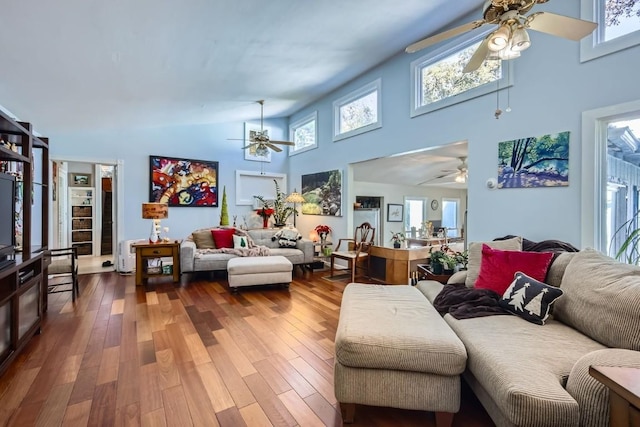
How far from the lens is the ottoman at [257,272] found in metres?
3.86

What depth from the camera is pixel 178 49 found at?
272cm

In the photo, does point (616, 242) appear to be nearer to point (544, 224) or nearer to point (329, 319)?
point (544, 224)

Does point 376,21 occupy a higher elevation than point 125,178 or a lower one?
higher

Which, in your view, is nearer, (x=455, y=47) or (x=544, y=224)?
(x=544, y=224)

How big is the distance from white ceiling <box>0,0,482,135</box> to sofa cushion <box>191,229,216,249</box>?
2121 millimetres

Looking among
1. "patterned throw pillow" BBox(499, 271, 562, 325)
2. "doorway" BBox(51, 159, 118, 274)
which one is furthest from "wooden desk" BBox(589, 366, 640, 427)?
"doorway" BBox(51, 159, 118, 274)

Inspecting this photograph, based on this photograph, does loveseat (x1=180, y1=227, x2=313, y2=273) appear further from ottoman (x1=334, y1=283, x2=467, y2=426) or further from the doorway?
ottoman (x1=334, y1=283, x2=467, y2=426)

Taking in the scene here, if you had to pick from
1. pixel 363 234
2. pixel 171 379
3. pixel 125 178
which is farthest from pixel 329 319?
pixel 125 178

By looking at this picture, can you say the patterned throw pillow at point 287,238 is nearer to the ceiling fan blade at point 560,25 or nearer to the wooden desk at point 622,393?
the ceiling fan blade at point 560,25

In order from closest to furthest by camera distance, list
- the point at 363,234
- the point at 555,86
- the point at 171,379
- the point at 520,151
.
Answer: the point at 171,379
the point at 555,86
the point at 520,151
the point at 363,234

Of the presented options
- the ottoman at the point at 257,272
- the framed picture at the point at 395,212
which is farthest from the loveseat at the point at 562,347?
the framed picture at the point at 395,212

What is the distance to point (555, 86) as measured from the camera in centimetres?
274

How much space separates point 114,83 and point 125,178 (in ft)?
9.01

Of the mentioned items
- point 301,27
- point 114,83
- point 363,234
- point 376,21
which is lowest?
point 363,234
